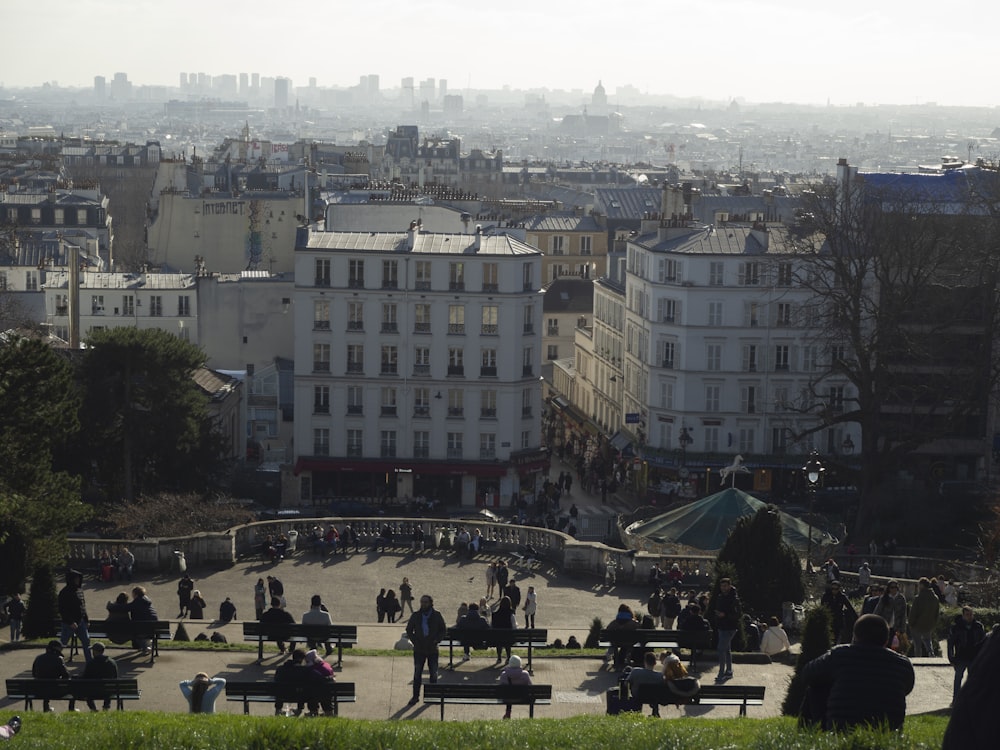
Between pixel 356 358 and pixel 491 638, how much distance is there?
3635 centimetres

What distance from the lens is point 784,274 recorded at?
209ft

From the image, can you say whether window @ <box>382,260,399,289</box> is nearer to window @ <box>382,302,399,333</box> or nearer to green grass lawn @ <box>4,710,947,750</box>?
window @ <box>382,302,399,333</box>

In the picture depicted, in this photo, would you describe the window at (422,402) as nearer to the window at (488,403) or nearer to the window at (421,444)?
the window at (421,444)

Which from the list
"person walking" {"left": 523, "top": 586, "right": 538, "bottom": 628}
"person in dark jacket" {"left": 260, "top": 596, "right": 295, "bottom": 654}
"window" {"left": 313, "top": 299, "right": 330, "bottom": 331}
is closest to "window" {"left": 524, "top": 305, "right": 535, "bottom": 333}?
"window" {"left": 313, "top": 299, "right": 330, "bottom": 331}

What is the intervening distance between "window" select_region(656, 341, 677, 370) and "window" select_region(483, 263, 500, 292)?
22.2 ft

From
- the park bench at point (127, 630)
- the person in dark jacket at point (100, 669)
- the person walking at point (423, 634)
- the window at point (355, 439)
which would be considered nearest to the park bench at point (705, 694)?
the person walking at point (423, 634)

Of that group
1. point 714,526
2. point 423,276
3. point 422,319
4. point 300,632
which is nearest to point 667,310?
point 422,319

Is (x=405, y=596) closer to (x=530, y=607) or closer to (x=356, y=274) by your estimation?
(x=530, y=607)

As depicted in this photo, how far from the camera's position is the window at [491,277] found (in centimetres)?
6278

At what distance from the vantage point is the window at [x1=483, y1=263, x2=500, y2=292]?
62.8 m

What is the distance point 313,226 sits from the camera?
67.8 meters

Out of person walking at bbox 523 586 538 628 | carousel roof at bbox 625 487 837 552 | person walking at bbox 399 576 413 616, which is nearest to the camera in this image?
person walking at bbox 523 586 538 628

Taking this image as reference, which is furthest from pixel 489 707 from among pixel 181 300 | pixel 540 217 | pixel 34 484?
pixel 540 217

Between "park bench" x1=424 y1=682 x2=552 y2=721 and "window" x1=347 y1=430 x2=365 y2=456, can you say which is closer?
"park bench" x1=424 y1=682 x2=552 y2=721
